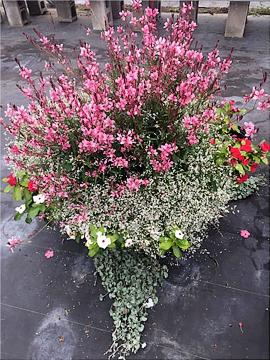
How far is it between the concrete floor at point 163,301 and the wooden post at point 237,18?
4865 mm

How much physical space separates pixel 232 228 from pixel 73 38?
634cm

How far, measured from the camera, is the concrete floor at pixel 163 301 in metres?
2.48

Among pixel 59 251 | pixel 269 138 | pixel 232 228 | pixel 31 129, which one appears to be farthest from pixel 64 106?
pixel 269 138

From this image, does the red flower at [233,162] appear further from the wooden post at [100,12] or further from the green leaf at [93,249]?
the wooden post at [100,12]

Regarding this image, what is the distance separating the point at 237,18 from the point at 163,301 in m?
6.39

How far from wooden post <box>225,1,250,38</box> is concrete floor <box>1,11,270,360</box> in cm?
486

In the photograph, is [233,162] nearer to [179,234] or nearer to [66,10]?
[179,234]

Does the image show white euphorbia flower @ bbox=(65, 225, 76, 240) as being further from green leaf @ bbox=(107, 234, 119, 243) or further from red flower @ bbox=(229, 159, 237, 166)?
red flower @ bbox=(229, 159, 237, 166)

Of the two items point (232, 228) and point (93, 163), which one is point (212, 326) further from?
point (93, 163)

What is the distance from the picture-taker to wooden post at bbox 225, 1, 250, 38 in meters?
6.72

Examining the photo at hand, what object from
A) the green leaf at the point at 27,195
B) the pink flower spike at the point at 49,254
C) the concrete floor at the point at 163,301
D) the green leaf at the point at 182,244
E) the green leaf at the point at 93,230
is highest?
the green leaf at the point at 27,195

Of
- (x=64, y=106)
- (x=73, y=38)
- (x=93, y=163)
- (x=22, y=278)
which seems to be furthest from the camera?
(x=73, y=38)

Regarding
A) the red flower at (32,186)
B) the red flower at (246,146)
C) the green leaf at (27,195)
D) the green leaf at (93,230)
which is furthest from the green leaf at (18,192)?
the red flower at (246,146)

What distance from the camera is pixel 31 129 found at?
2.51 meters
